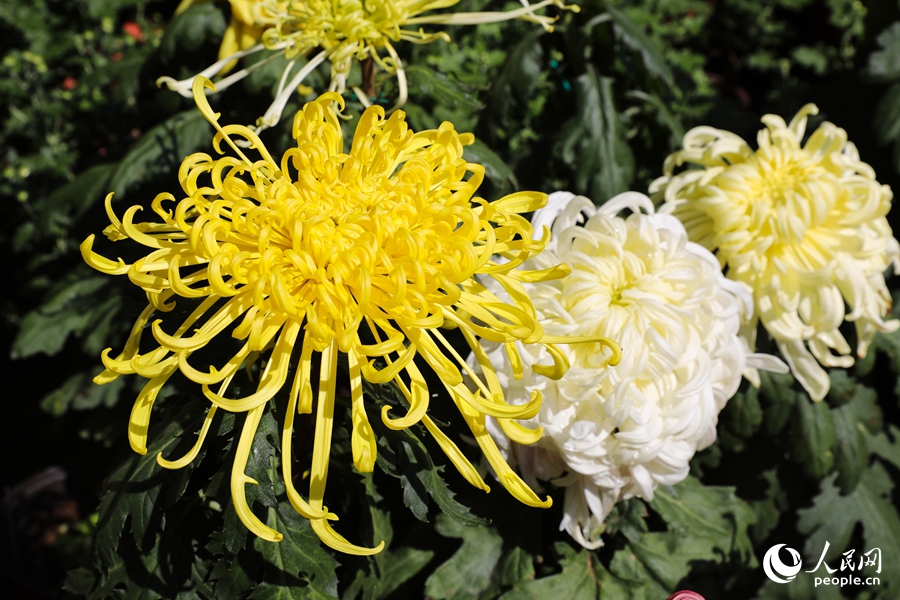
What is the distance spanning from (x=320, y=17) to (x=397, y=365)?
2.27 ft

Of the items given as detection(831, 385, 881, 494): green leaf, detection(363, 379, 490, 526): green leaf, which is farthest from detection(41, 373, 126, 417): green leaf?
detection(831, 385, 881, 494): green leaf

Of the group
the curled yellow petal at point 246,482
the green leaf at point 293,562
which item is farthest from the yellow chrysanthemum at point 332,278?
the green leaf at point 293,562

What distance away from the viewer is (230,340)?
1.46m

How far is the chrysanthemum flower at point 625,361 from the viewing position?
38.9 inches

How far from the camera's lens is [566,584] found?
123cm

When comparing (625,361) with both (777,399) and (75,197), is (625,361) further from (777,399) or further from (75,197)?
(75,197)

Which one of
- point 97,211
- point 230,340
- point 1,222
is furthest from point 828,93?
point 1,222

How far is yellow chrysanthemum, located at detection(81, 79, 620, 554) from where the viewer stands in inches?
30.6

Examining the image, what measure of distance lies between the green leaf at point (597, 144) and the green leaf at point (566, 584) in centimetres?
73

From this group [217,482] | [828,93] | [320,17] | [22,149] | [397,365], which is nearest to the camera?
[397,365]

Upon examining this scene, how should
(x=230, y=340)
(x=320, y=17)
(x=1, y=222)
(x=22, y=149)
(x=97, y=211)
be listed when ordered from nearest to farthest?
(x=320, y=17)
(x=230, y=340)
(x=97, y=211)
(x=1, y=222)
(x=22, y=149)

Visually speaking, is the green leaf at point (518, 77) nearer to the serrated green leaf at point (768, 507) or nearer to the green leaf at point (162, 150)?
the green leaf at point (162, 150)

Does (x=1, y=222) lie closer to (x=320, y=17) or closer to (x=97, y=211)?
(x=97, y=211)

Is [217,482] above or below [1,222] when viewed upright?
above
